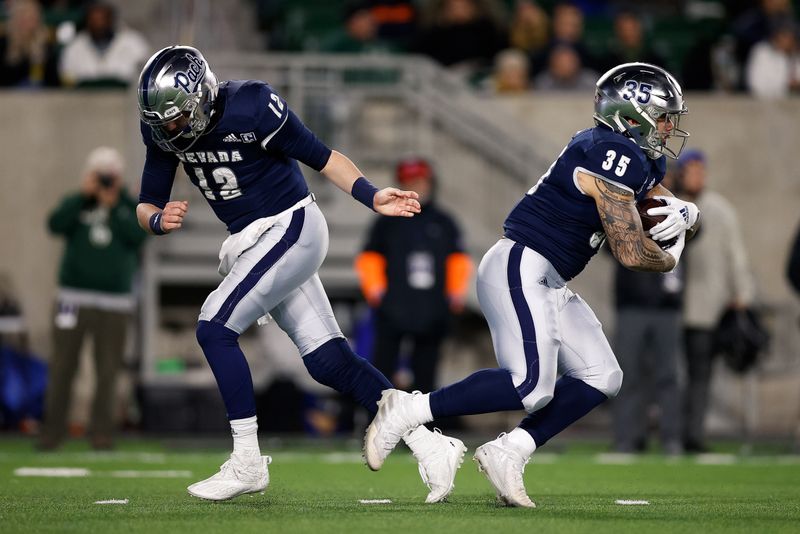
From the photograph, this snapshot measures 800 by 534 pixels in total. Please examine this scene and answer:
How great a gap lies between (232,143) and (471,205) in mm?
6916

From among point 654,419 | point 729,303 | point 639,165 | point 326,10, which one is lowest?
point 654,419

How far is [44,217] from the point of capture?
42.9 feet

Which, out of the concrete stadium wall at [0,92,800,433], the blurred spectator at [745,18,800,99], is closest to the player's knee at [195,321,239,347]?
the concrete stadium wall at [0,92,800,433]

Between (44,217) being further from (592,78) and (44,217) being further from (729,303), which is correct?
(729,303)

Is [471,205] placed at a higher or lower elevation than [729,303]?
higher

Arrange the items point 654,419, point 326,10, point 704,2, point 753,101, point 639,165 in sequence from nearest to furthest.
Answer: point 639,165
point 654,419
point 753,101
point 326,10
point 704,2

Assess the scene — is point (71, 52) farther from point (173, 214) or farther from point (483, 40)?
point (173, 214)

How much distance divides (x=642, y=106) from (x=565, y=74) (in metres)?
7.59

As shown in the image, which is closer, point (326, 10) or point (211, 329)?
point (211, 329)

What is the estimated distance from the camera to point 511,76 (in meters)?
13.2

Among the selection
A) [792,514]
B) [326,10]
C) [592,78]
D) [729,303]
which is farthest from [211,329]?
[326,10]

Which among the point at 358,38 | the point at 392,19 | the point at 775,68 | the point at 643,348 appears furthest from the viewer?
the point at 392,19

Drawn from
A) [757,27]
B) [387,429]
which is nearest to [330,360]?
[387,429]

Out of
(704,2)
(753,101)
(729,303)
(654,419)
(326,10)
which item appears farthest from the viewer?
(704,2)
